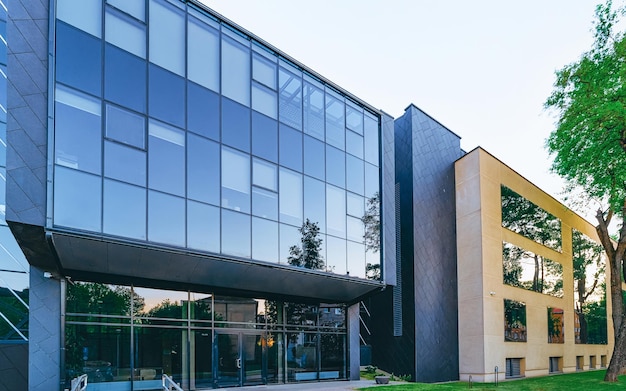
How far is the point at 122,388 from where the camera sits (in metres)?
14.9

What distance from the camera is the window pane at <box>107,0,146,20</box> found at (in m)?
14.4

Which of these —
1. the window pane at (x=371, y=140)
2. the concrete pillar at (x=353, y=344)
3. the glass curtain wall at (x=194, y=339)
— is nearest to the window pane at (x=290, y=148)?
the window pane at (x=371, y=140)

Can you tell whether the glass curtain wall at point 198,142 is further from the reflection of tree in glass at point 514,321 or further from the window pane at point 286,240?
the reflection of tree in glass at point 514,321

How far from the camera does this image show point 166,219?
15.0 meters

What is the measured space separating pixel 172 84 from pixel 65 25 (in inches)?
134

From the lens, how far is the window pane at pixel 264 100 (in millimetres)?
18406

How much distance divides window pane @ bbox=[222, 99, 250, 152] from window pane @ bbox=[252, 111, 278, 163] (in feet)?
1.08

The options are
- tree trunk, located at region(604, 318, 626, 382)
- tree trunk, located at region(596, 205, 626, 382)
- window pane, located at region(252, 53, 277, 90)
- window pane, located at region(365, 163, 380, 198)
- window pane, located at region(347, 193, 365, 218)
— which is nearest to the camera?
window pane, located at region(252, 53, 277, 90)

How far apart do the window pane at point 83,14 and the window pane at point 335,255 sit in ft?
36.7

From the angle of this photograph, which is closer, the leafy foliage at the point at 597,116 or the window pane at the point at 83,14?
the window pane at the point at 83,14

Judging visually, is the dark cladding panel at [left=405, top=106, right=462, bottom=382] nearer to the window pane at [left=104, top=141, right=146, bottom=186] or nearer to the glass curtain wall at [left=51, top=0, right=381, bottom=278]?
the glass curtain wall at [left=51, top=0, right=381, bottom=278]

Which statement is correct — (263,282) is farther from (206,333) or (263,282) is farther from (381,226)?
(381,226)

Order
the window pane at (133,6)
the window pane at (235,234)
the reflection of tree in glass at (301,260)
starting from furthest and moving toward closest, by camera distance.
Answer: the reflection of tree in glass at (301,260) → the window pane at (235,234) → the window pane at (133,6)

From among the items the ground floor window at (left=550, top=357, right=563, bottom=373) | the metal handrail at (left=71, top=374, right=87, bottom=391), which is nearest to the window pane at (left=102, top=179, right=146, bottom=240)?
the metal handrail at (left=71, top=374, right=87, bottom=391)
